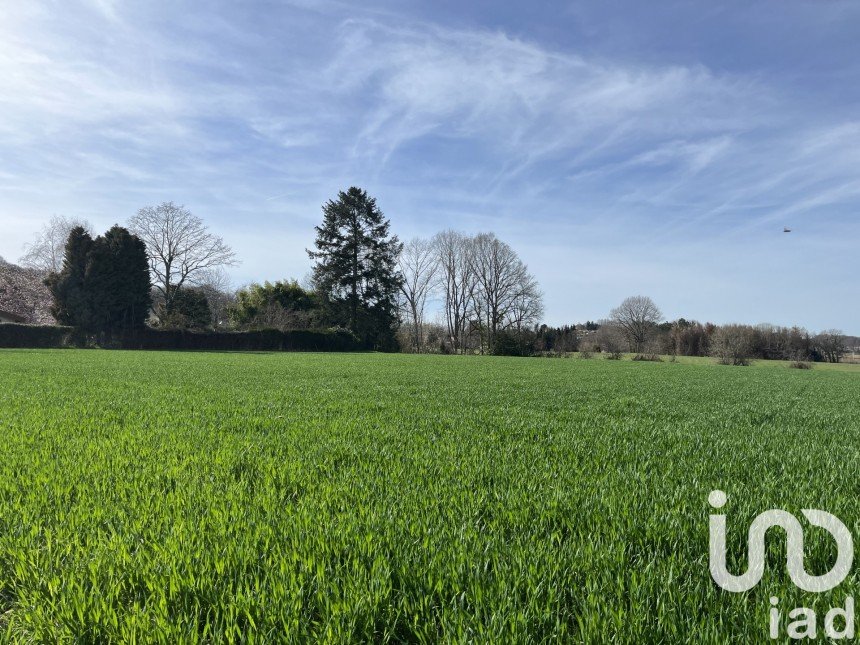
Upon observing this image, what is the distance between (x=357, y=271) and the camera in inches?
1863

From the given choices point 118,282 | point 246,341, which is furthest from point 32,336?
point 246,341

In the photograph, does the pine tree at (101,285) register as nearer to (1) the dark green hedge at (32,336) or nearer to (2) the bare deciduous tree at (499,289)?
(1) the dark green hedge at (32,336)

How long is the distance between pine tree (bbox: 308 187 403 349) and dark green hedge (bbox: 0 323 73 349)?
20.8m

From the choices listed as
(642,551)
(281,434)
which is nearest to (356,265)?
(281,434)

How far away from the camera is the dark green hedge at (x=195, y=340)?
115 ft

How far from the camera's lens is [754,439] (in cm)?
557

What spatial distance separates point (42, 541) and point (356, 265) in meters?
45.7

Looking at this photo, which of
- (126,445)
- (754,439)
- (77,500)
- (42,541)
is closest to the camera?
(42,541)

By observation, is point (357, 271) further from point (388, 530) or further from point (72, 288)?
point (388, 530)

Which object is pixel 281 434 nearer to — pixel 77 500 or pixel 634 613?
pixel 77 500

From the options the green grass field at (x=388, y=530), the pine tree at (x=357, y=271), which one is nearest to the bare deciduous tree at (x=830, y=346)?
the pine tree at (x=357, y=271)

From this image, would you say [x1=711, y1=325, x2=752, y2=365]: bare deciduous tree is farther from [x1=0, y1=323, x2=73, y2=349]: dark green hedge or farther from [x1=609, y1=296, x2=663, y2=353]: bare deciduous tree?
[x1=0, y1=323, x2=73, y2=349]: dark green hedge

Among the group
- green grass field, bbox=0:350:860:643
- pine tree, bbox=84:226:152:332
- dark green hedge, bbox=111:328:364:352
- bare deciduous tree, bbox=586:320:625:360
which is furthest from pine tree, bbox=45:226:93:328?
bare deciduous tree, bbox=586:320:625:360

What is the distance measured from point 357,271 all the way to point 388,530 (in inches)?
1808
